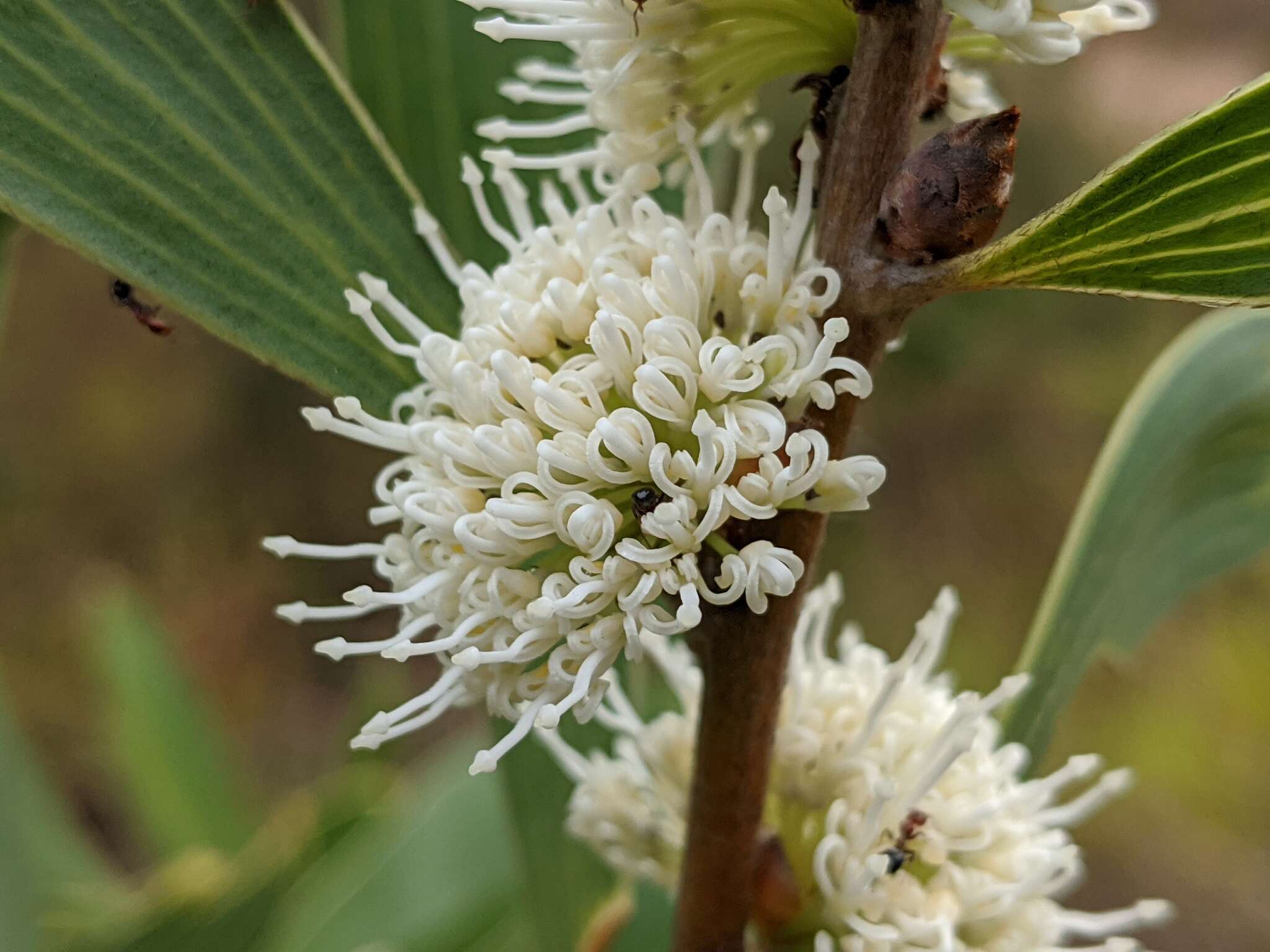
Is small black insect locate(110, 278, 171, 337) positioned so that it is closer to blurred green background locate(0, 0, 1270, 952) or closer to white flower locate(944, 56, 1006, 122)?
white flower locate(944, 56, 1006, 122)

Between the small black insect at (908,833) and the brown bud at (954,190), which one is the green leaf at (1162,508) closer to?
the small black insect at (908,833)

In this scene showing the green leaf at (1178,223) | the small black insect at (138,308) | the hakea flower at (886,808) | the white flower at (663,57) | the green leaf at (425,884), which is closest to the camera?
the green leaf at (1178,223)

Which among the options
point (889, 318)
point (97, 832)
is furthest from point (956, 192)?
point (97, 832)

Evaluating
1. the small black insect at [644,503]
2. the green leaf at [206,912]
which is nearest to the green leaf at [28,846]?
the green leaf at [206,912]

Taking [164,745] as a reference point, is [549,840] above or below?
above

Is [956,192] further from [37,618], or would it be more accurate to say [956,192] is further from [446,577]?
[37,618]

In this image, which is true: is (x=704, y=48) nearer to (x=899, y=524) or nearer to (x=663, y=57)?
(x=663, y=57)

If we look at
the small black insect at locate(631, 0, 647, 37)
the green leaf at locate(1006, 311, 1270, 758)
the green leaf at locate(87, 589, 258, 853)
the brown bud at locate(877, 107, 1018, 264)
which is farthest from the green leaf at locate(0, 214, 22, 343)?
the green leaf at locate(87, 589, 258, 853)

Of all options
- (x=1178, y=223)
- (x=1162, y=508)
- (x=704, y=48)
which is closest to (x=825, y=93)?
(x=704, y=48)
